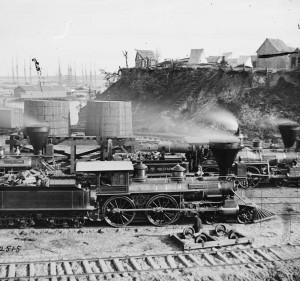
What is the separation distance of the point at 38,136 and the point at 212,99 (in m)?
28.4

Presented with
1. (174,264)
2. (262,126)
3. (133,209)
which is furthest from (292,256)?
(262,126)

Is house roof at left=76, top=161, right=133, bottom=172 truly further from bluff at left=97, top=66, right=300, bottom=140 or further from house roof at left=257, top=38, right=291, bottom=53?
house roof at left=257, top=38, right=291, bottom=53

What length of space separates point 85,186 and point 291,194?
11446 millimetres

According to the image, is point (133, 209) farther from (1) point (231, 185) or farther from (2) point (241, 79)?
(2) point (241, 79)

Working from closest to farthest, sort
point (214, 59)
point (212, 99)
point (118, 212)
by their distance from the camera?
1. point (118, 212)
2. point (212, 99)
3. point (214, 59)

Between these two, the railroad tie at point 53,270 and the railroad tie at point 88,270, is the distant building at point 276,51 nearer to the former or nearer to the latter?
the railroad tie at point 88,270

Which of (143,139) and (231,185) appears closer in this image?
(231,185)

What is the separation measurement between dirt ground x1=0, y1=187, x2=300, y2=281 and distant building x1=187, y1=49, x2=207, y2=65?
4413cm

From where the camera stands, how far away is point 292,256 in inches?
587

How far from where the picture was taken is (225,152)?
18.1 m

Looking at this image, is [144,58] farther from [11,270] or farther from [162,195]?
[11,270]

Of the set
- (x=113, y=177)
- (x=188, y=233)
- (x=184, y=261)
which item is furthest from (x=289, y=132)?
(x=184, y=261)

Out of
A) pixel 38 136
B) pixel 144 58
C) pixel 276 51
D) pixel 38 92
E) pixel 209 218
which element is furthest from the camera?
pixel 38 92

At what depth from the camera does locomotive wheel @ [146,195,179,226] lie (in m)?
17.8
